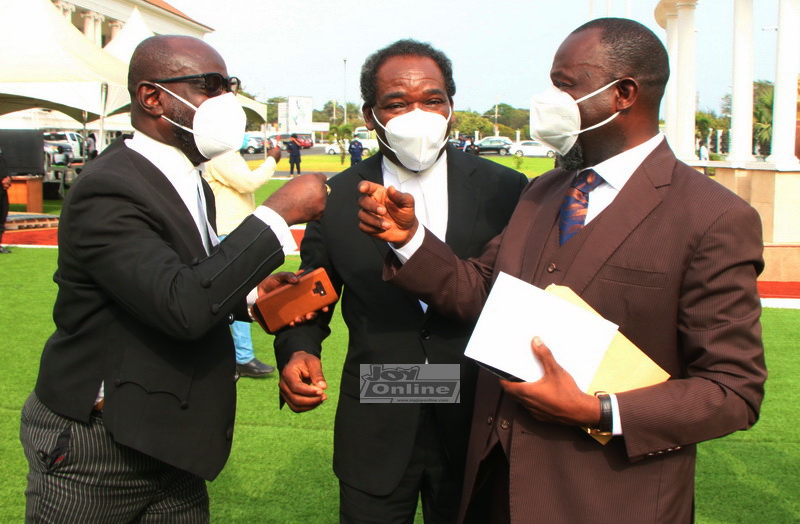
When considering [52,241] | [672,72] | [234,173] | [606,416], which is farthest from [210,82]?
[672,72]

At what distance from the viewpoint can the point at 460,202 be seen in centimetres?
264

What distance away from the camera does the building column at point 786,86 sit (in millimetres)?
10539

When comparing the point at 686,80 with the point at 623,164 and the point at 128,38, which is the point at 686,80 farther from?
the point at 128,38

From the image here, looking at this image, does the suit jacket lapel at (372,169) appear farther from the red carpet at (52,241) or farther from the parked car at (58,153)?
the parked car at (58,153)

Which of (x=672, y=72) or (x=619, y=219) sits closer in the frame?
(x=619, y=219)

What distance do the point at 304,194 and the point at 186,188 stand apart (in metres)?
0.44

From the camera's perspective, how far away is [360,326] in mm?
A: 2574

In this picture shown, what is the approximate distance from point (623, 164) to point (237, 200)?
503cm

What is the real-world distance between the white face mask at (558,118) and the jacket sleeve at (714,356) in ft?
1.65

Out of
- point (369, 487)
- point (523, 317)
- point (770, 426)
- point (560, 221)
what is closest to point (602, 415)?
point (523, 317)

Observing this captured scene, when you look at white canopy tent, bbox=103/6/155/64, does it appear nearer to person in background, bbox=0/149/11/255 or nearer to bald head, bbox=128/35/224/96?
person in background, bbox=0/149/11/255

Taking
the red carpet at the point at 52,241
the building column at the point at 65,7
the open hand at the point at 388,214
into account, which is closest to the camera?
the open hand at the point at 388,214

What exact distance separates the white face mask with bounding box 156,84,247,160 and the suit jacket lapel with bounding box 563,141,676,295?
47.8 inches

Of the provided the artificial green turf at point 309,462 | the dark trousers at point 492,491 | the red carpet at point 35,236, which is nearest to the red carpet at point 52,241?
the red carpet at point 35,236
